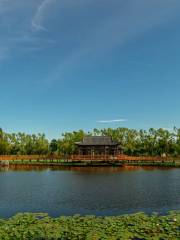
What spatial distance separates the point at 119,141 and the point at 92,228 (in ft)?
233

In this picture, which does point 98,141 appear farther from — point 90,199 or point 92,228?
point 92,228

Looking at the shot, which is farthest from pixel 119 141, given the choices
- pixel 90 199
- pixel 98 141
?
pixel 90 199

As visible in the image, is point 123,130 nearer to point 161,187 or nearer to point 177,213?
point 161,187

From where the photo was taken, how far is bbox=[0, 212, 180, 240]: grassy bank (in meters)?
11.4

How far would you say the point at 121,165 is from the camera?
189 ft

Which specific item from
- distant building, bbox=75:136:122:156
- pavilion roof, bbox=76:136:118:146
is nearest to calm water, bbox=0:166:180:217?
pavilion roof, bbox=76:136:118:146

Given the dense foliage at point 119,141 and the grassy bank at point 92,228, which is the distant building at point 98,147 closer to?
the dense foliage at point 119,141

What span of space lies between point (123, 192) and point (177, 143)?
187ft

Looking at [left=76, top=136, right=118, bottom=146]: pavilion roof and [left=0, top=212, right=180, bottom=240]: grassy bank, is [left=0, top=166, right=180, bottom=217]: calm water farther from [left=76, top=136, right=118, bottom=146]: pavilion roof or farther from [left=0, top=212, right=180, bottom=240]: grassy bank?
[left=76, top=136, right=118, bottom=146]: pavilion roof

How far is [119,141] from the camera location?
8306 centimetres

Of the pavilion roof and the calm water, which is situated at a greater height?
the pavilion roof

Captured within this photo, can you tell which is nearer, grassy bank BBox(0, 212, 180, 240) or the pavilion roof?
grassy bank BBox(0, 212, 180, 240)

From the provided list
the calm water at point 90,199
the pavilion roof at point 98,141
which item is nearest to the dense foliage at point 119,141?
the pavilion roof at point 98,141

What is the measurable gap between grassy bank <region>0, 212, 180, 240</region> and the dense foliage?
206 feet
